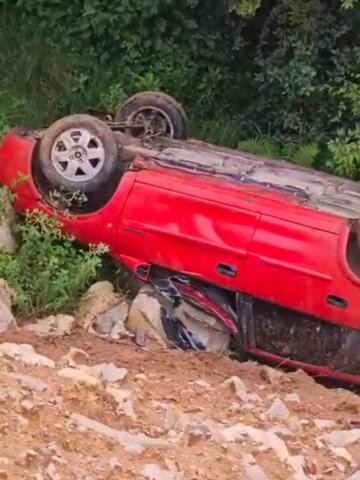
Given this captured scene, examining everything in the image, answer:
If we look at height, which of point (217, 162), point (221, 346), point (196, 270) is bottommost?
point (221, 346)

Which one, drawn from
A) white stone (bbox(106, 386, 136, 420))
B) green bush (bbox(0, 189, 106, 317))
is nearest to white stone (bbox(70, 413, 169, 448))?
white stone (bbox(106, 386, 136, 420))

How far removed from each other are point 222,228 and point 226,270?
0.26 metres

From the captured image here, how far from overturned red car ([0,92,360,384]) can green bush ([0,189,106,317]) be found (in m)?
0.15

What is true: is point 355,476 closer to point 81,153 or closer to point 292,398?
point 292,398

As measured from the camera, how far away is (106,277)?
7.89m

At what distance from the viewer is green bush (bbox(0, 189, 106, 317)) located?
23.7 ft

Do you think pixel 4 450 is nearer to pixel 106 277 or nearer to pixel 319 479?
pixel 319 479

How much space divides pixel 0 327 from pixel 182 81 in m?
4.20

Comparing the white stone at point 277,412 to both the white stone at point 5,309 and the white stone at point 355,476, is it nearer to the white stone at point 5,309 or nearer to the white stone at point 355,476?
the white stone at point 355,476

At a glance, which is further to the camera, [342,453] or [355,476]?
[342,453]

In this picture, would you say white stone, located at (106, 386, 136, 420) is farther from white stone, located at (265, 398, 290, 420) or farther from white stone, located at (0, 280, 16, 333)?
white stone, located at (0, 280, 16, 333)

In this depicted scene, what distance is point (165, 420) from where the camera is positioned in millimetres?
5758

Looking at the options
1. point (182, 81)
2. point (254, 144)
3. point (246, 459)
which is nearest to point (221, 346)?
point (246, 459)

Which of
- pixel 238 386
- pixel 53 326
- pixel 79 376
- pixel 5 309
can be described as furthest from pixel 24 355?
pixel 238 386
